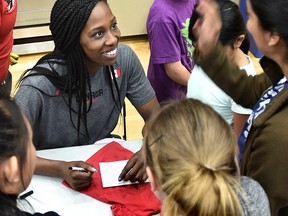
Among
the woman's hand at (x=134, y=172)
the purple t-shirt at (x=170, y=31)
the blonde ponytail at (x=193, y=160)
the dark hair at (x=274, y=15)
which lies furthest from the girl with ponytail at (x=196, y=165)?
the purple t-shirt at (x=170, y=31)

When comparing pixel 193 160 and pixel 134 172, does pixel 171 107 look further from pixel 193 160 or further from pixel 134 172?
pixel 134 172

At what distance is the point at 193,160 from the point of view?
34.8 inches

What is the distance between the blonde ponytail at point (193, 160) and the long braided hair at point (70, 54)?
70 cm

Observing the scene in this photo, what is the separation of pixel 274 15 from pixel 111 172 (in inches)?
29.5

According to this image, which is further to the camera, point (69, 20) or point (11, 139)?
point (69, 20)

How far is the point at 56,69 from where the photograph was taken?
1.60m

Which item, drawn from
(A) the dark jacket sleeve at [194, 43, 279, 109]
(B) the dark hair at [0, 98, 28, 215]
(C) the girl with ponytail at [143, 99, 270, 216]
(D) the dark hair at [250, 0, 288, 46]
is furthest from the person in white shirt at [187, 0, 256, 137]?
(B) the dark hair at [0, 98, 28, 215]

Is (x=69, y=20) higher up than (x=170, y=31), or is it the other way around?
(x=69, y=20)

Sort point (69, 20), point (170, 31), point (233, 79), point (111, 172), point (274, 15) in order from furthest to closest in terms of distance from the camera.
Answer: point (170, 31) < point (69, 20) < point (111, 172) < point (233, 79) < point (274, 15)

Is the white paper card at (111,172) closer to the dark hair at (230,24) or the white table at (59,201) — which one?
the white table at (59,201)

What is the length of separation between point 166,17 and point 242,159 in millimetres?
943

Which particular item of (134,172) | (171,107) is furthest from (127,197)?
(171,107)

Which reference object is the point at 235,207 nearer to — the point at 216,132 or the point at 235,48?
the point at 216,132

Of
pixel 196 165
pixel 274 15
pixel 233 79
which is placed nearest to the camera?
pixel 196 165
